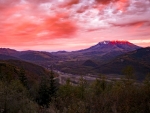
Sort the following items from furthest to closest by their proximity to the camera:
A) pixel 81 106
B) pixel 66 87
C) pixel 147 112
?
pixel 66 87
pixel 147 112
pixel 81 106

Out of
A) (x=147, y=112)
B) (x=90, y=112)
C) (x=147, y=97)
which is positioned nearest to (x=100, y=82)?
(x=147, y=97)

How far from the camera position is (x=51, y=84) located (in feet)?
171

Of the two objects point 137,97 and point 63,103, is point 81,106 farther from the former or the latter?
point 137,97

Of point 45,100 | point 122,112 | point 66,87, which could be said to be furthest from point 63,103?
point 66,87

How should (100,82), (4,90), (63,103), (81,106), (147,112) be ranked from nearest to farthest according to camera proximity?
(81,106) < (147,112) < (63,103) < (4,90) < (100,82)

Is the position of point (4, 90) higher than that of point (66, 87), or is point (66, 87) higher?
point (4, 90)

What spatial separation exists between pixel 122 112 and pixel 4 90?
18.8 meters

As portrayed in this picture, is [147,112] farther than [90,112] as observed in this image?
Yes

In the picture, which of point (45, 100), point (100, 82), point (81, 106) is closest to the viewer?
point (81, 106)

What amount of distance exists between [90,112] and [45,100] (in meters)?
32.3

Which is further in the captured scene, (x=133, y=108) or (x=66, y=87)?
(x=66, y=87)

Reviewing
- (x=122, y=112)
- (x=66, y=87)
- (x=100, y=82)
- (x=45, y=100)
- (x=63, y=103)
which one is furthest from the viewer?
(x=100, y=82)

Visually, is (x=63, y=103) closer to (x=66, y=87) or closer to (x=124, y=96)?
(x=124, y=96)

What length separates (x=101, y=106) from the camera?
866 inches
